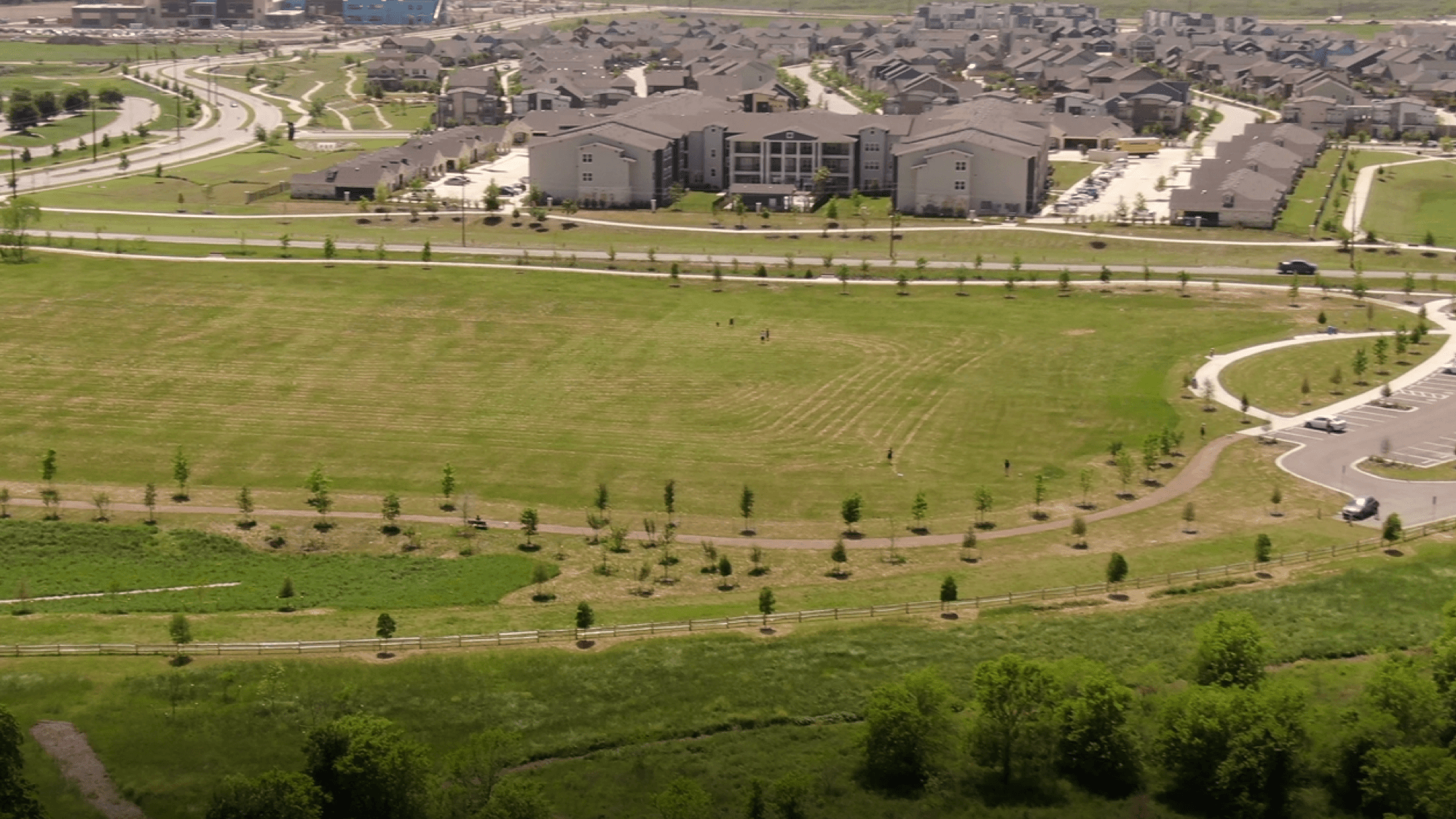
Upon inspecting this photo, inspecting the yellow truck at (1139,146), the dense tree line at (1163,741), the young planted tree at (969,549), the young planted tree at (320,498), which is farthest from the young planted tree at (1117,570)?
the yellow truck at (1139,146)

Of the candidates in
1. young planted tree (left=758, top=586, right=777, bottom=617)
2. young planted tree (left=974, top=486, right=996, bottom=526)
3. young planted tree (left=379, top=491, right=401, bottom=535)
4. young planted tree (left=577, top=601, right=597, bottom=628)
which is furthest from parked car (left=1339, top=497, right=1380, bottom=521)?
young planted tree (left=379, top=491, right=401, bottom=535)

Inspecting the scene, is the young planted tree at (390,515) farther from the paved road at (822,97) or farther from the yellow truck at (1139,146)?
the paved road at (822,97)

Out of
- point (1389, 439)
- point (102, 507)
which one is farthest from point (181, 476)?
point (1389, 439)

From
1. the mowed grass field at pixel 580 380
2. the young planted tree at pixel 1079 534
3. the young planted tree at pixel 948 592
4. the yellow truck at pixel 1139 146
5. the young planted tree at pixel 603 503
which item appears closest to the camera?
the young planted tree at pixel 948 592

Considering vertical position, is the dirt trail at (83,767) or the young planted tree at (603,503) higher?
the young planted tree at (603,503)

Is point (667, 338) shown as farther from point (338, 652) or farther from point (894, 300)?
point (338, 652)

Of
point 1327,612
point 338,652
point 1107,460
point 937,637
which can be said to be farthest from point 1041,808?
point 1107,460
